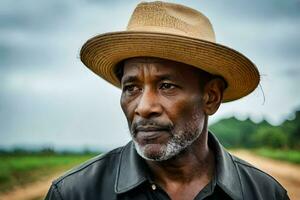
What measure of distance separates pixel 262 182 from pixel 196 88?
2.32 feet

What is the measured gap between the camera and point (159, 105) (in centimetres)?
302

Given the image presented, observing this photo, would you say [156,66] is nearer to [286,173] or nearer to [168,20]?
[168,20]

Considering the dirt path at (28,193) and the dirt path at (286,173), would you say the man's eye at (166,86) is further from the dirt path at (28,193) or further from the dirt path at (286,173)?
the dirt path at (28,193)

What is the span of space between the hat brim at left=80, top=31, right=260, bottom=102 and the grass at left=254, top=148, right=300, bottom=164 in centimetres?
2294

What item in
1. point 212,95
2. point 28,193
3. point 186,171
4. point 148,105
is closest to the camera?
point 148,105

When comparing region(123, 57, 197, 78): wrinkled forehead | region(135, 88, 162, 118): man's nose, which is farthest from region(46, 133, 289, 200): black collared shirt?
region(123, 57, 197, 78): wrinkled forehead

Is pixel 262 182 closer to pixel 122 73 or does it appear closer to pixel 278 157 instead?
pixel 122 73

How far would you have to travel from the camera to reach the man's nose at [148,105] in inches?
117

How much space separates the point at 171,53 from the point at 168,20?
0.24 m

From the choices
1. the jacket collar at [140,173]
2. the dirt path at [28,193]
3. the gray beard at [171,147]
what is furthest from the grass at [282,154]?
the gray beard at [171,147]

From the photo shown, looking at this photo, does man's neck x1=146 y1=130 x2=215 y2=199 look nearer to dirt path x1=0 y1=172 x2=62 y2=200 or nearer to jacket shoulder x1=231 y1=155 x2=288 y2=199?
jacket shoulder x1=231 y1=155 x2=288 y2=199

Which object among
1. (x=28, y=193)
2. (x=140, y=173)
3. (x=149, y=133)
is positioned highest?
(x=149, y=133)

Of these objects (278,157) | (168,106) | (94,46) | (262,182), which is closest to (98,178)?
(168,106)

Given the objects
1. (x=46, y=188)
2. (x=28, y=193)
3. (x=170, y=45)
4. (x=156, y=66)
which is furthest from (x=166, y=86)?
(x=46, y=188)
